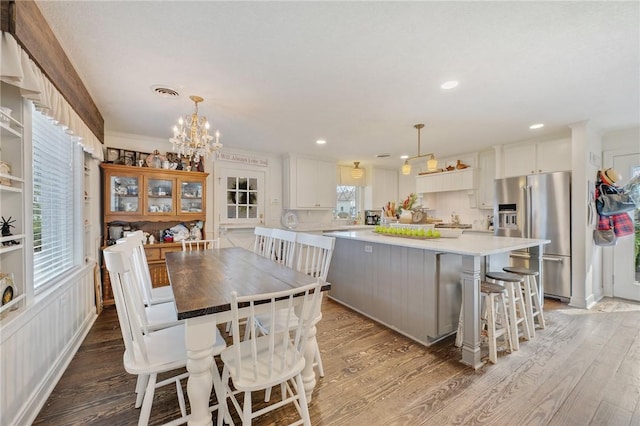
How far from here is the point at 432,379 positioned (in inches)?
76.6

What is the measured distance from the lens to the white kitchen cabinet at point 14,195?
1.54 meters

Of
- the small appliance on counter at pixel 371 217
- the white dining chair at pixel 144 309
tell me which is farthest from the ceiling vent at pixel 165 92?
the small appliance on counter at pixel 371 217

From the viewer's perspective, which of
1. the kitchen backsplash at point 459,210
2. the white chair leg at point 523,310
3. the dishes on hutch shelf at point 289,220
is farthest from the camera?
the dishes on hutch shelf at point 289,220

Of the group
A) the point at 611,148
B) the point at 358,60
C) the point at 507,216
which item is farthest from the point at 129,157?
the point at 611,148

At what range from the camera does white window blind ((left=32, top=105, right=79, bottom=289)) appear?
193 cm

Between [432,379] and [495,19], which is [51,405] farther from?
[495,19]

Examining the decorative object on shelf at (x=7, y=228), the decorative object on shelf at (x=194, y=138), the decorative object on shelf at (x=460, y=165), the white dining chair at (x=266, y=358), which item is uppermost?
the decorative object on shelf at (x=460, y=165)

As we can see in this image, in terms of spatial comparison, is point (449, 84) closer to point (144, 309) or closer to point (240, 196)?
point (144, 309)

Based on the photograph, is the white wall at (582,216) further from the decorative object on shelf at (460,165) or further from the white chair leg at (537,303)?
the decorative object on shelf at (460,165)

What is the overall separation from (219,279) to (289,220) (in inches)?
137

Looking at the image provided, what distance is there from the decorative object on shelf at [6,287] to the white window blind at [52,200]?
14.2 inches

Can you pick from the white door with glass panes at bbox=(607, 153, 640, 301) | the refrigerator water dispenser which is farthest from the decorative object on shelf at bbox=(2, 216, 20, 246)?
the white door with glass panes at bbox=(607, 153, 640, 301)

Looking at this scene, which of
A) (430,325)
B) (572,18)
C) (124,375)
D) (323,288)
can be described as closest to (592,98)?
(572,18)

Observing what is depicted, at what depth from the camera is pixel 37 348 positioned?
1.71m
